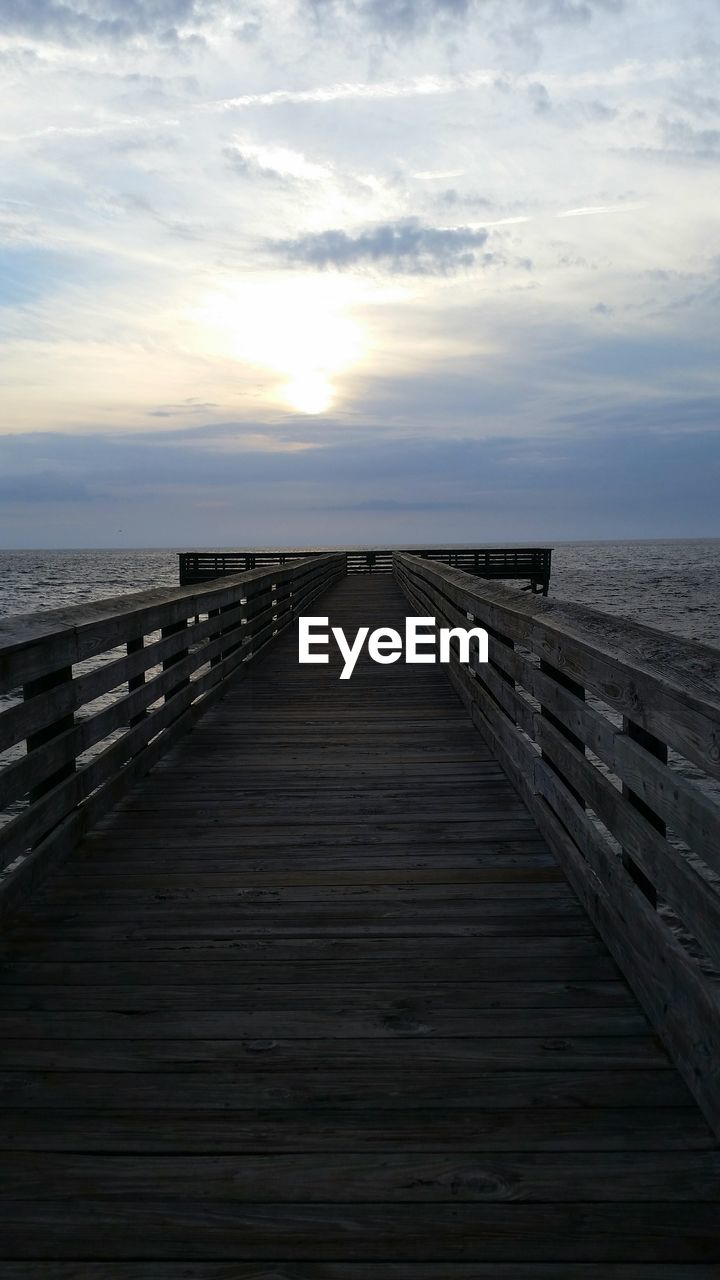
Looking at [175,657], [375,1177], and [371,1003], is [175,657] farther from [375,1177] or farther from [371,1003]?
[375,1177]

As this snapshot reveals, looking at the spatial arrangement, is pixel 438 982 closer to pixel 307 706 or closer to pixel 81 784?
pixel 81 784

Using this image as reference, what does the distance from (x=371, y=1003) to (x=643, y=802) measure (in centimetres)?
108

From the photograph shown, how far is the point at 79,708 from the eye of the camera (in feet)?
15.7

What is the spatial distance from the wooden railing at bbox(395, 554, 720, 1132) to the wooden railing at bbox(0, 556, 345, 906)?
210 cm

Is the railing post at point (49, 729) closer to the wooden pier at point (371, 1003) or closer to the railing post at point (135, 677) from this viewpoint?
the wooden pier at point (371, 1003)

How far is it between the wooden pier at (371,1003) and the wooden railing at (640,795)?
0.02 meters

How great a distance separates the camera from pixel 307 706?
8.34 meters

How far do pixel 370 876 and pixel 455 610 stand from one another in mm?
5416

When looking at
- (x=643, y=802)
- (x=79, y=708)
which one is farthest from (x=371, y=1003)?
(x=79, y=708)

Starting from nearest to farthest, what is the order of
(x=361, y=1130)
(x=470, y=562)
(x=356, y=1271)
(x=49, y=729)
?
(x=356, y=1271)
(x=361, y=1130)
(x=49, y=729)
(x=470, y=562)

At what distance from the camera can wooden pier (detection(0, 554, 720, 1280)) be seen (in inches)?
76.0

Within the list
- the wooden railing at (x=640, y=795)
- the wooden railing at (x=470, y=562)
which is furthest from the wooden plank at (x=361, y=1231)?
the wooden railing at (x=470, y=562)

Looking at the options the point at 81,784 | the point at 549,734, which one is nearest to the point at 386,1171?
the point at 549,734

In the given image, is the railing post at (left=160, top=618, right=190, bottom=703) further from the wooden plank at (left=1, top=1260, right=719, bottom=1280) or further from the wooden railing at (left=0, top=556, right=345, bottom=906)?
the wooden plank at (left=1, top=1260, right=719, bottom=1280)
